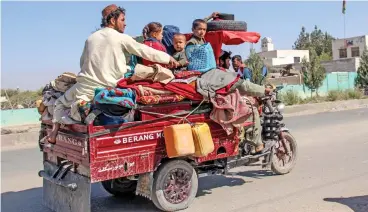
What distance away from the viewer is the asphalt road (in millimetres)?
5082

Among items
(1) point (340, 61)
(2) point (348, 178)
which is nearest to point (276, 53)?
(1) point (340, 61)

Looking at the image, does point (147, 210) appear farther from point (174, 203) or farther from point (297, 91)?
point (297, 91)

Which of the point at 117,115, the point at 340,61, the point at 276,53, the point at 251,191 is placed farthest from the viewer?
the point at 276,53

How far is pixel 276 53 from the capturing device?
5694cm

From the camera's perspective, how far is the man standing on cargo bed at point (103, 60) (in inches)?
179

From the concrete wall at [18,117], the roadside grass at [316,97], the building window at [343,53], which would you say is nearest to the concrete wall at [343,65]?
the building window at [343,53]

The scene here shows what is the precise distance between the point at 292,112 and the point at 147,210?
1529cm

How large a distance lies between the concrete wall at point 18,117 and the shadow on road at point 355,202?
44.8ft

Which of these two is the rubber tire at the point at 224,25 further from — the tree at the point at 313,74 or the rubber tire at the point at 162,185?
the tree at the point at 313,74

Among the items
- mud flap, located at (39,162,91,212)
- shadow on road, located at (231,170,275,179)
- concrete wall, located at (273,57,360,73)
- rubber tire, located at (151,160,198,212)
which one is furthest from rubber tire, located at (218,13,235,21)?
concrete wall, located at (273,57,360,73)

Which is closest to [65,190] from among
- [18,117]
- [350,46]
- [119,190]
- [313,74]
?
[119,190]

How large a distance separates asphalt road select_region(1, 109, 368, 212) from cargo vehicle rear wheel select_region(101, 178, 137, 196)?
0.12 metres

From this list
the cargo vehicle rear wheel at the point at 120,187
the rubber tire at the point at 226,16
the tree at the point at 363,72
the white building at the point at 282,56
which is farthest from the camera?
the white building at the point at 282,56

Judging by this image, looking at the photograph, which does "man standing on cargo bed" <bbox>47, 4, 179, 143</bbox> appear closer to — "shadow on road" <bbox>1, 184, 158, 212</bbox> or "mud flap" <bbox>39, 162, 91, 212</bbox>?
"mud flap" <bbox>39, 162, 91, 212</bbox>
